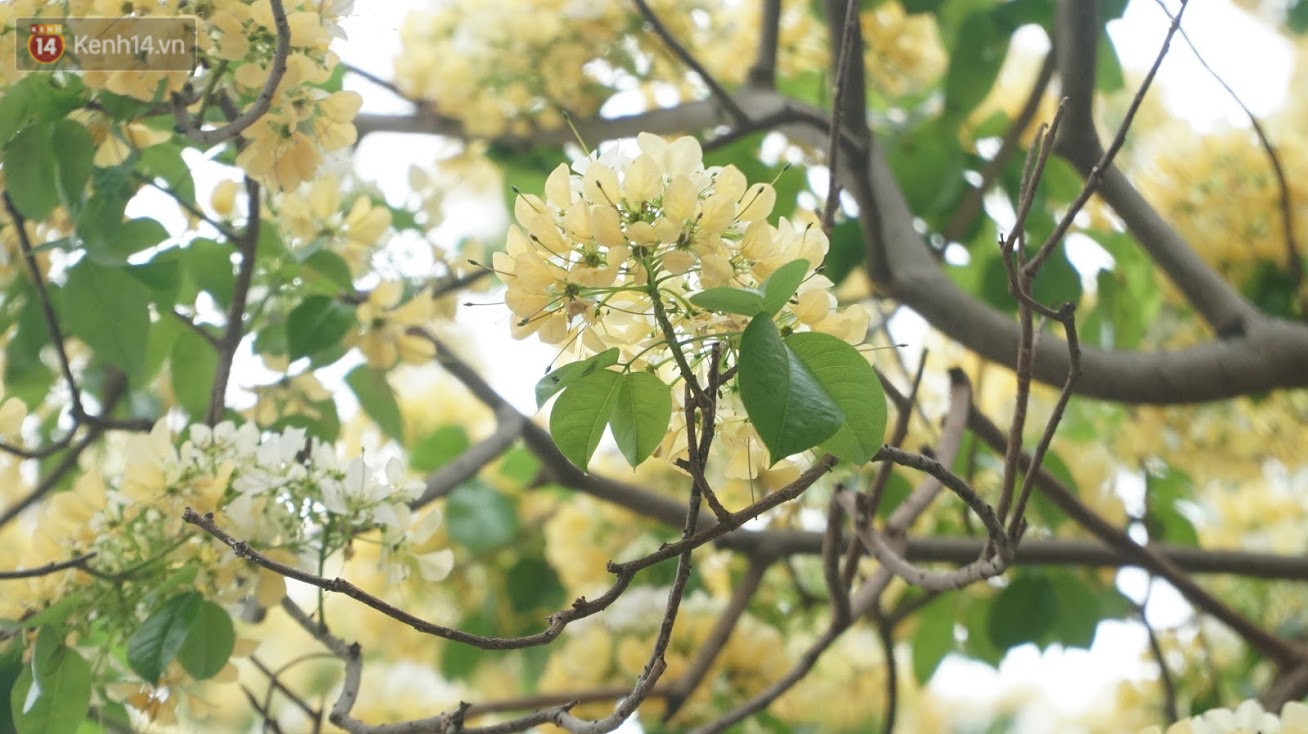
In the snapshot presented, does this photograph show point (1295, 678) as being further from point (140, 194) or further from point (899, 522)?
point (140, 194)

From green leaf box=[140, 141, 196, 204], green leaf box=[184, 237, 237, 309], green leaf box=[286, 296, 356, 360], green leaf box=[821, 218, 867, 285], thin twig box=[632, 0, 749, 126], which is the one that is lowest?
green leaf box=[286, 296, 356, 360]

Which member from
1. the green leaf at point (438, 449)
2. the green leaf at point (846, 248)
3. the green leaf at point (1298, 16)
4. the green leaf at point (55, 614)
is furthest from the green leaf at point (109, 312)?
the green leaf at point (1298, 16)

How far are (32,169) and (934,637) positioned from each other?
913 millimetres

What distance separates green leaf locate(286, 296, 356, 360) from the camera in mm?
841

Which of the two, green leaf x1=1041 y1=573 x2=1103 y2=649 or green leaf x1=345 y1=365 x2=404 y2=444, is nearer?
green leaf x1=345 y1=365 x2=404 y2=444

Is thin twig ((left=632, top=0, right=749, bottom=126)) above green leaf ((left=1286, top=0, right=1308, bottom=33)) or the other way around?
the other way around

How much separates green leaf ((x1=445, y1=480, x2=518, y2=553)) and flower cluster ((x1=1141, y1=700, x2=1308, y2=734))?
2.39 ft

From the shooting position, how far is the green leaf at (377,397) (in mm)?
960

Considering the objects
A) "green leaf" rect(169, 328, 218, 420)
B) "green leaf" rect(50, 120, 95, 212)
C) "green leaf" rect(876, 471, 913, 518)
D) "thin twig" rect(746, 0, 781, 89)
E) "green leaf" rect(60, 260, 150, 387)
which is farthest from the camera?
"thin twig" rect(746, 0, 781, 89)

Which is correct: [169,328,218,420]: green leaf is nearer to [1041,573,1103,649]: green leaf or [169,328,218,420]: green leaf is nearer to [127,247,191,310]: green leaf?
[127,247,191,310]: green leaf

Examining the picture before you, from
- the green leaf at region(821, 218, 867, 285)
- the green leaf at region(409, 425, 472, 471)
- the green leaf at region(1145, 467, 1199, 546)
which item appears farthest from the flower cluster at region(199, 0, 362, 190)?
the green leaf at region(1145, 467, 1199, 546)

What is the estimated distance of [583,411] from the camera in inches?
19.3

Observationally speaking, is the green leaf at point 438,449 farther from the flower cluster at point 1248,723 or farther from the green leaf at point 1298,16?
the green leaf at point 1298,16

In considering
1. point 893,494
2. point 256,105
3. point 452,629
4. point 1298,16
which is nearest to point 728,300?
point 452,629
